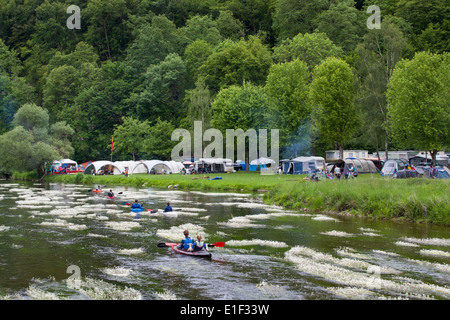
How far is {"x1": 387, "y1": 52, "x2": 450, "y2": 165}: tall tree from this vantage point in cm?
5275

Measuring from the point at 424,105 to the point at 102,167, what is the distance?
60.7 meters

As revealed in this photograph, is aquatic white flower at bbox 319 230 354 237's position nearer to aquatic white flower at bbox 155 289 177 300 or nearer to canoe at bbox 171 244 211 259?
canoe at bbox 171 244 211 259

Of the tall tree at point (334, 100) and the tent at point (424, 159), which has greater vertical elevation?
the tall tree at point (334, 100)

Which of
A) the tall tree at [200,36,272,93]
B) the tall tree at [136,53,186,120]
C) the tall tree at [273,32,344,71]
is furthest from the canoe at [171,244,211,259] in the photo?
the tall tree at [136,53,186,120]

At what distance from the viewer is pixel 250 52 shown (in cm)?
9600

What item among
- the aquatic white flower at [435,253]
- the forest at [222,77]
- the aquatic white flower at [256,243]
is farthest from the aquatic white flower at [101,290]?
the forest at [222,77]

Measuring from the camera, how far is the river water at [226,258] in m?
16.2

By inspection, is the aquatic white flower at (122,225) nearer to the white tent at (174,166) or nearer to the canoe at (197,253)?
the canoe at (197,253)

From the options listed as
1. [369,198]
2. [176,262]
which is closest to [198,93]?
[369,198]

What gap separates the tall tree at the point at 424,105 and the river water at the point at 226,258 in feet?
89.0

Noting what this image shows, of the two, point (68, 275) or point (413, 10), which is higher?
point (413, 10)

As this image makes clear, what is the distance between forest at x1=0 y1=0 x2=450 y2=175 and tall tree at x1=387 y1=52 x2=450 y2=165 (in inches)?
6.0
